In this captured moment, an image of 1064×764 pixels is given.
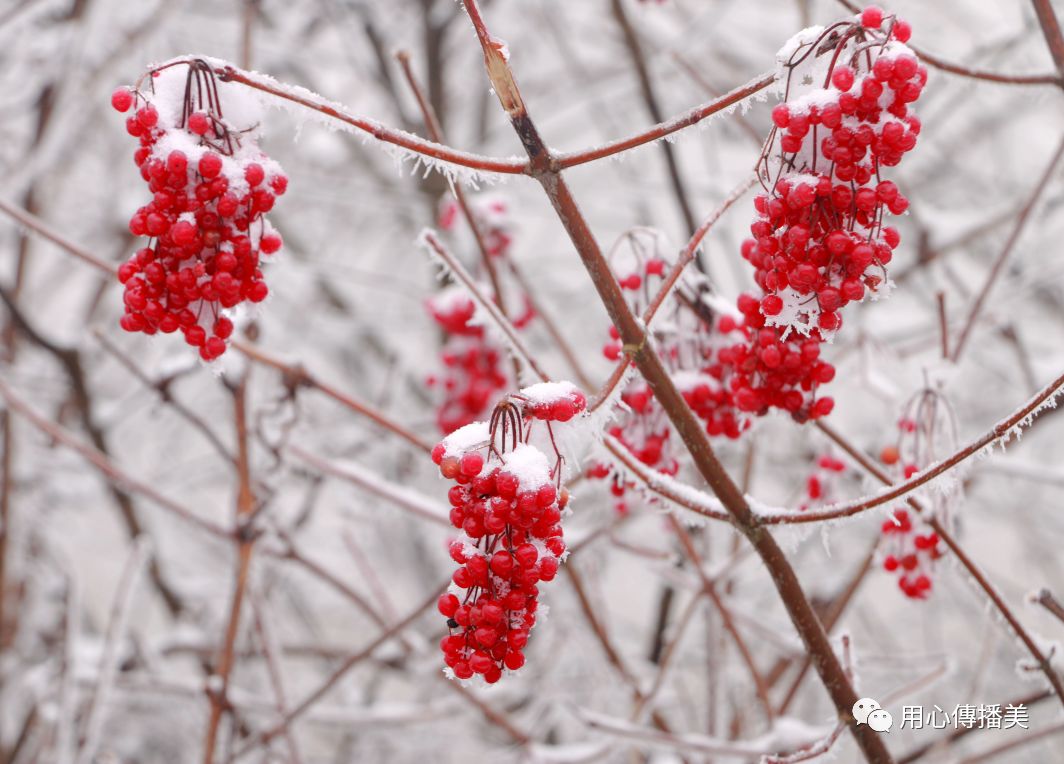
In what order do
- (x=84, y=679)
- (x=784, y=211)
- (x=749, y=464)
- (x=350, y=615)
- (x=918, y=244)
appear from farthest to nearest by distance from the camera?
(x=350, y=615)
(x=918, y=244)
(x=84, y=679)
(x=749, y=464)
(x=784, y=211)

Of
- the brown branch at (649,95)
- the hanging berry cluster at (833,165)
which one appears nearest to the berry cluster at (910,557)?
the hanging berry cluster at (833,165)

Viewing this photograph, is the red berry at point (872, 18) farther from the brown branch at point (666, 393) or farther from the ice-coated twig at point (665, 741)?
the ice-coated twig at point (665, 741)

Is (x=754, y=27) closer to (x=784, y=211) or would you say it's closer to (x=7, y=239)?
(x=7, y=239)

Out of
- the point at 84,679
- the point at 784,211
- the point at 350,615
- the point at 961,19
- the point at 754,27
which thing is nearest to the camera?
the point at 784,211

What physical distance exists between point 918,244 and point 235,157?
10.6ft

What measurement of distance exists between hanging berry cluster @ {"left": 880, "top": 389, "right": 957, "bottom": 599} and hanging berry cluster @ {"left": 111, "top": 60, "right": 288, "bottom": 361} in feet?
3.77

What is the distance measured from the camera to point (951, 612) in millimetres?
5914

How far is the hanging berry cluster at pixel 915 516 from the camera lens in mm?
1673

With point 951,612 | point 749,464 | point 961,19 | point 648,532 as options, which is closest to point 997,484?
point 951,612

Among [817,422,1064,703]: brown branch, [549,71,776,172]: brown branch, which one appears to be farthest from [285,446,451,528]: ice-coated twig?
[549,71,776,172]: brown branch

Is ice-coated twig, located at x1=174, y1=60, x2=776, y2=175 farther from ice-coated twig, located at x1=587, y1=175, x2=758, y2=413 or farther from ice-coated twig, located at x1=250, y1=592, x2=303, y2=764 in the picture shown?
ice-coated twig, located at x1=250, y1=592, x2=303, y2=764

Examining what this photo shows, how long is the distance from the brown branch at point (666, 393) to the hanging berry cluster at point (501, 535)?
0.46 ft

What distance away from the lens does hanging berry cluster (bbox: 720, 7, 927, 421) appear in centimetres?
102

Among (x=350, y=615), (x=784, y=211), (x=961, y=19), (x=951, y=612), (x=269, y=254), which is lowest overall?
(x=784, y=211)
